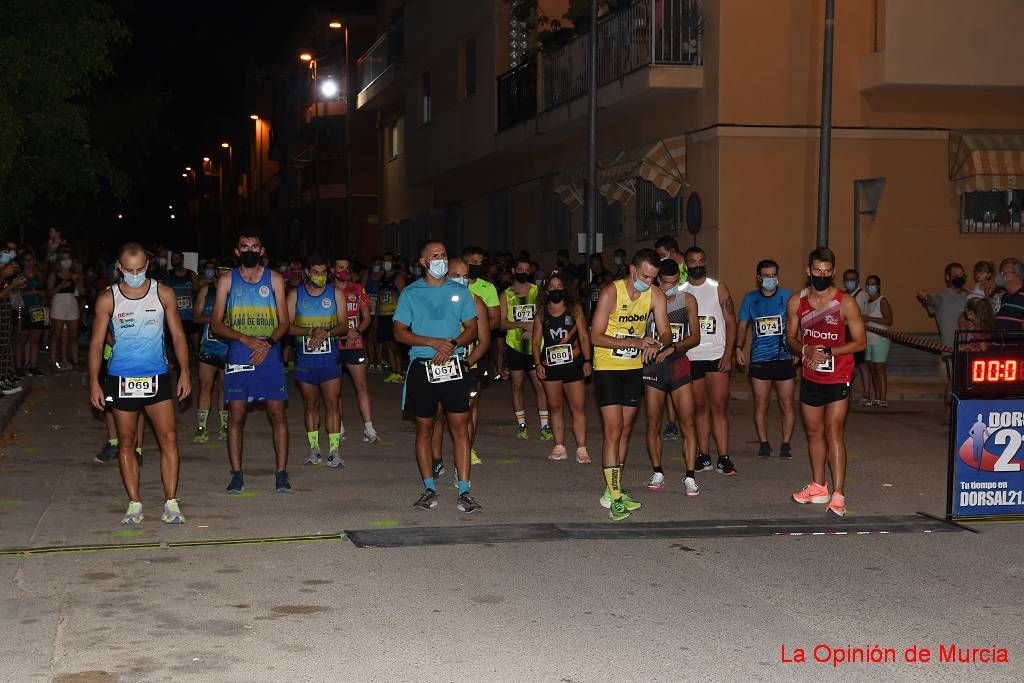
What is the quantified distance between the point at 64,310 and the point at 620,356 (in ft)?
52.7

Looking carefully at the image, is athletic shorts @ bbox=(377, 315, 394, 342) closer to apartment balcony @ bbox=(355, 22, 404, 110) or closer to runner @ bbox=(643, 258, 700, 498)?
runner @ bbox=(643, 258, 700, 498)

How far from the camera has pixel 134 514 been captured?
9930 mm

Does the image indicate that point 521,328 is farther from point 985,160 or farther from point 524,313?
point 985,160

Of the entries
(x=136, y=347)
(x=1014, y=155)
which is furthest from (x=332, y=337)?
(x=1014, y=155)

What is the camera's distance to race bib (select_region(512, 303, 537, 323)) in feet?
50.2

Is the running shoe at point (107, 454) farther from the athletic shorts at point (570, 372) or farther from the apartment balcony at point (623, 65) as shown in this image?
the apartment balcony at point (623, 65)

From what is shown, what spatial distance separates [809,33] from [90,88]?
11.7m

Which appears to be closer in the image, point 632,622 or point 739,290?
point 632,622

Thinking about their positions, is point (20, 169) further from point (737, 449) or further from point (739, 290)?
point (737, 449)

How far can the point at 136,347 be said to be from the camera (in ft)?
31.7

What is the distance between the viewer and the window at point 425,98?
42.0 metres

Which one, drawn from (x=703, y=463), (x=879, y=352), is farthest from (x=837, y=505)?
(x=879, y=352)

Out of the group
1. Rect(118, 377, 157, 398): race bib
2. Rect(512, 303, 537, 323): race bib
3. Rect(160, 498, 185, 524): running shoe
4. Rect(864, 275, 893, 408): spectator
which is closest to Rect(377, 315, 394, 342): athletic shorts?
Rect(864, 275, 893, 408): spectator
